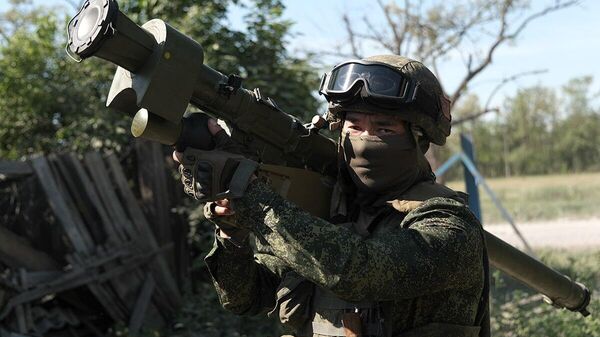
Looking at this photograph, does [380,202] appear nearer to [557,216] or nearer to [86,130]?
[86,130]

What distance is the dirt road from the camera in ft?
40.4

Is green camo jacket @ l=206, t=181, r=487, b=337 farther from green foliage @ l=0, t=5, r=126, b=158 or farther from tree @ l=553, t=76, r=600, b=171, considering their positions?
tree @ l=553, t=76, r=600, b=171

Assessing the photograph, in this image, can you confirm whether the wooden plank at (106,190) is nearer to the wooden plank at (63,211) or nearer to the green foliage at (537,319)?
the wooden plank at (63,211)

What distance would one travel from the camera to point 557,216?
58.2ft

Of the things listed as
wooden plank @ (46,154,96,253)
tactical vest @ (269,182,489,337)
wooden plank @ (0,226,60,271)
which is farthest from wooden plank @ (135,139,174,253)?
tactical vest @ (269,182,489,337)

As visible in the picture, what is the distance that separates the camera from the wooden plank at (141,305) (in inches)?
245

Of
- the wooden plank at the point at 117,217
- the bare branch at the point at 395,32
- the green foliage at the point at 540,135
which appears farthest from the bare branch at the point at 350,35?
the green foliage at the point at 540,135

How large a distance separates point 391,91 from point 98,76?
5867 mm

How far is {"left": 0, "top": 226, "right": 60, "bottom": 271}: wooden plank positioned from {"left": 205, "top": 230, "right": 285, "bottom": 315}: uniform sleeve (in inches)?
146

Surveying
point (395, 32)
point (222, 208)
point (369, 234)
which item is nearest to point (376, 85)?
point (369, 234)

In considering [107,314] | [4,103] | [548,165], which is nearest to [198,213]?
[107,314]

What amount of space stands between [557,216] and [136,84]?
56.7 feet

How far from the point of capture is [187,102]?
195 cm

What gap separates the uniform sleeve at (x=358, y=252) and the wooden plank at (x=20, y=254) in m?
4.26
